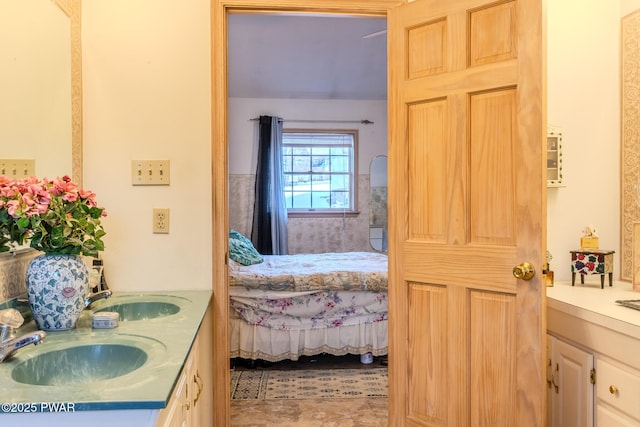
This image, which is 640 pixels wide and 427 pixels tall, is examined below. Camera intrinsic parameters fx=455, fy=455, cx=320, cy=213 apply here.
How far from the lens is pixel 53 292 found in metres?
1.39

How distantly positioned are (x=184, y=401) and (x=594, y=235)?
6.33 ft

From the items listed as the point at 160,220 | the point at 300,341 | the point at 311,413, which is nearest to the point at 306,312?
the point at 300,341

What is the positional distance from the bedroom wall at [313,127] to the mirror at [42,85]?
11.8 feet

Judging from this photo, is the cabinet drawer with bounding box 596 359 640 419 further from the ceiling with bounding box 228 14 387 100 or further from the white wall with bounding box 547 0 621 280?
the ceiling with bounding box 228 14 387 100

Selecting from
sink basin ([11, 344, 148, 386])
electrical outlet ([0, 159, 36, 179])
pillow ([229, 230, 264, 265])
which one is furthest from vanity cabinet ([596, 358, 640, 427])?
pillow ([229, 230, 264, 265])

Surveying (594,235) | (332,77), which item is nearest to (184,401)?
(594,235)

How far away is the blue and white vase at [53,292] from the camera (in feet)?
4.56

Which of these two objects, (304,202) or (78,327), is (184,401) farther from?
(304,202)

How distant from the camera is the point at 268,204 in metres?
5.54

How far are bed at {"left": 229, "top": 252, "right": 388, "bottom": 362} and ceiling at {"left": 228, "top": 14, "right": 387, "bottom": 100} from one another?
6.22 feet

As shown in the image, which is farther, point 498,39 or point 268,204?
point 268,204

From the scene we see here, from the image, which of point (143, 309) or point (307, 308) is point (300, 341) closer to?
point (307, 308)

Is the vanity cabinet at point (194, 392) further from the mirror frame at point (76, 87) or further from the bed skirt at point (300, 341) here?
the bed skirt at point (300, 341)

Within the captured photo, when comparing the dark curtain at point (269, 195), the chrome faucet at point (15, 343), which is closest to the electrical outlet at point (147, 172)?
the chrome faucet at point (15, 343)
